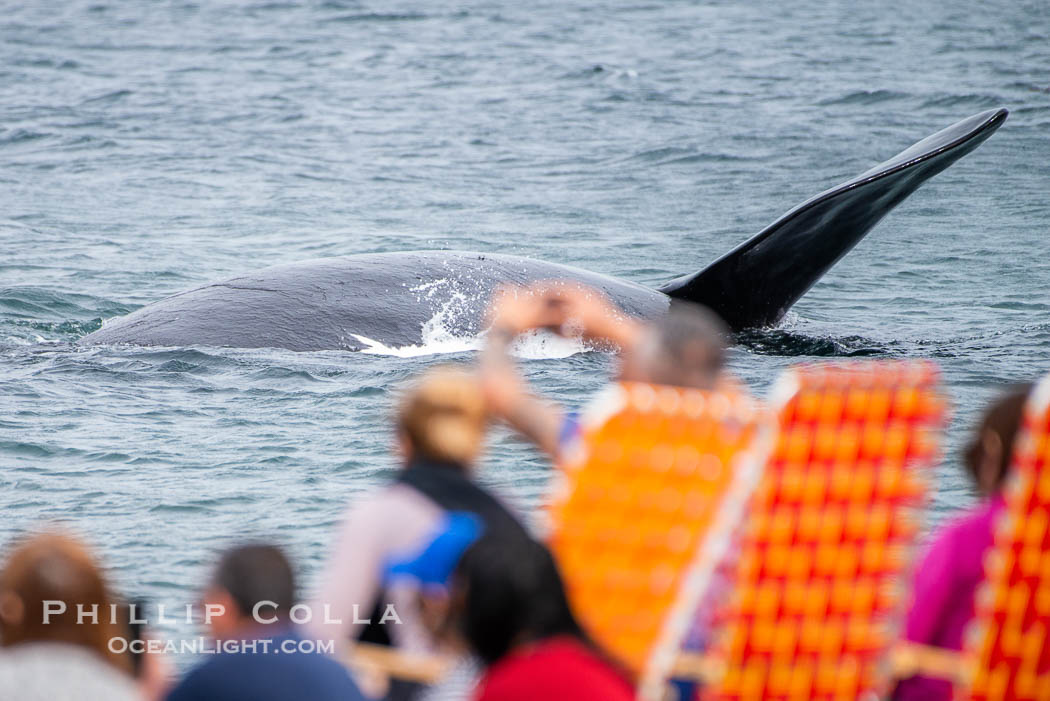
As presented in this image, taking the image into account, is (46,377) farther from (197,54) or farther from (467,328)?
(197,54)

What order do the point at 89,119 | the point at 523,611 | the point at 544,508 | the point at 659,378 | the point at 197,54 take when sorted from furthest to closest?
1. the point at 197,54
2. the point at 89,119
3. the point at 544,508
4. the point at 659,378
5. the point at 523,611

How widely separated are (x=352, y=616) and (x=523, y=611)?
72 cm

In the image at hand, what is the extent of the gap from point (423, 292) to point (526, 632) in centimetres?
885

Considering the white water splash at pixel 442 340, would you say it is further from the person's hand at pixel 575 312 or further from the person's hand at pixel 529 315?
the person's hand at pixel 529 315

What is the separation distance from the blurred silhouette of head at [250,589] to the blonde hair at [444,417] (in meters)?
0.53

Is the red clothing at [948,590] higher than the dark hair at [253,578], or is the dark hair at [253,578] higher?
the dark hair at [253,578]

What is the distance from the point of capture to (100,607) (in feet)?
12.1

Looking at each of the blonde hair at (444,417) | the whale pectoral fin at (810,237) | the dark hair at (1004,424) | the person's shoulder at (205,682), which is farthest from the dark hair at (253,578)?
the whale pectoral fin at (810,237)

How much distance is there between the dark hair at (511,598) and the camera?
351 centimetres

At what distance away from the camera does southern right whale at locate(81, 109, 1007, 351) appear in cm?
1177

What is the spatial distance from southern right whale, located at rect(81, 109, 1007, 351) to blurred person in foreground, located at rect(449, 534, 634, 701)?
825cm

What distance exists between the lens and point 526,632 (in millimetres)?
3523

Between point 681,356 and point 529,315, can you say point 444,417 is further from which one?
point 681,356

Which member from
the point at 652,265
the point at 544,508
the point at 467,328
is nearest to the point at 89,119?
the point at 652,265
